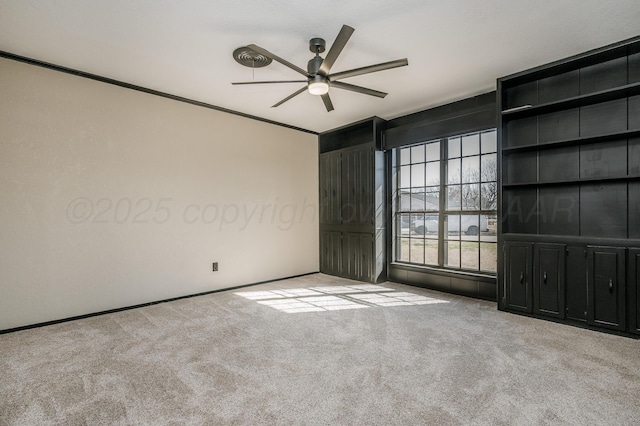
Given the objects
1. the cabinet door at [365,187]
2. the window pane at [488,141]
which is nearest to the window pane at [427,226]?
the cabinet door at [365,187]

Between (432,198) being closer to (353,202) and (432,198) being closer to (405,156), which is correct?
(405,156)

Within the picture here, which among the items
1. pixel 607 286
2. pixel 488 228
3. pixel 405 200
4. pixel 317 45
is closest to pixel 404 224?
pixel 405 200

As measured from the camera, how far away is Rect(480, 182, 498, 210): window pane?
4070 mm

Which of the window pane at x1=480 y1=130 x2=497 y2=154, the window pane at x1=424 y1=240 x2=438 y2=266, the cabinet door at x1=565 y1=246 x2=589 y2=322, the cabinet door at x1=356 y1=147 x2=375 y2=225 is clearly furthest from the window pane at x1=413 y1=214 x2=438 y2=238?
the cabinet door at x1=565 y1=246 x2=589 y2=322

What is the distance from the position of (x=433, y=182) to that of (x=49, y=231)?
4.76m

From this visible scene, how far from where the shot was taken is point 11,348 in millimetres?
2602

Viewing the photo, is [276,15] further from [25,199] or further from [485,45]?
[25,199]

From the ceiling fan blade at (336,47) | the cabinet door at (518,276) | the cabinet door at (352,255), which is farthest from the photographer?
the cabinet door at (352,255)

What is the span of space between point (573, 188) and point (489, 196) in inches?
35.8

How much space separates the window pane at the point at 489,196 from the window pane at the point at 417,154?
102 centimetres

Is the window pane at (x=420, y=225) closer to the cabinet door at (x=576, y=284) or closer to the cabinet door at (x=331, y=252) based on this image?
the cabinet door at (x=331, y=252)

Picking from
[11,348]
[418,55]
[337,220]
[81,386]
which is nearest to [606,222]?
[418,55]

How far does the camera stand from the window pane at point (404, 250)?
5.00 m

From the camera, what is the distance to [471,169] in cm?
427
